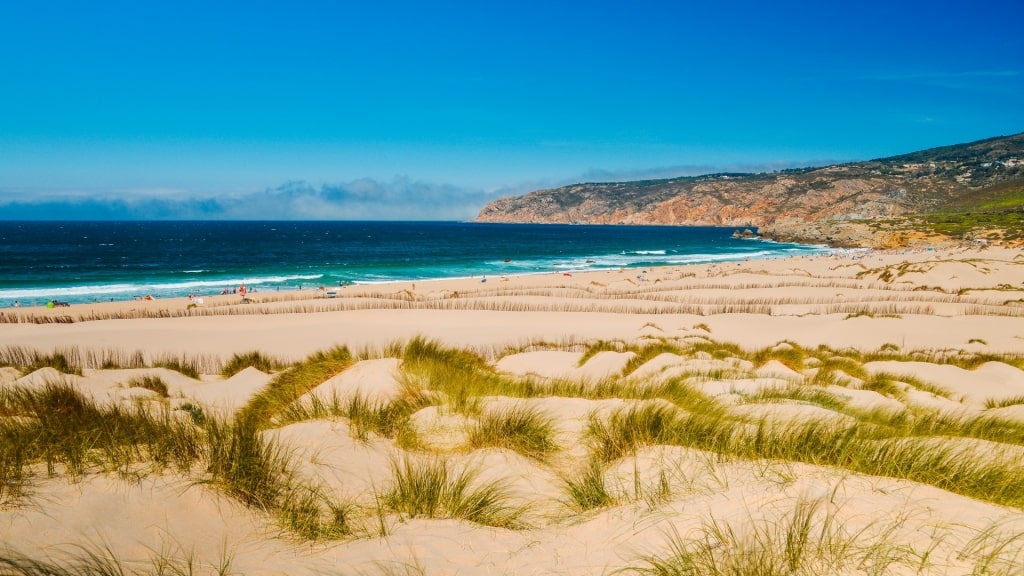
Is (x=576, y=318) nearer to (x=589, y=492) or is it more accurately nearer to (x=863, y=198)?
(x=589, y=492)

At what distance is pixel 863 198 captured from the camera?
117375 millimetres

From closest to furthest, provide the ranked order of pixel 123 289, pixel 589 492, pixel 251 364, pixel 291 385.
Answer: pixel 589 492, pixel 291 385, pixel 251 364, pixel 123 289

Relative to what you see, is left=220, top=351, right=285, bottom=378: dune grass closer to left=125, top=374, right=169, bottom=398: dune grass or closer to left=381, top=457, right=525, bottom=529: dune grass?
left=125, top=374, right=169, bottom=398: dune grass

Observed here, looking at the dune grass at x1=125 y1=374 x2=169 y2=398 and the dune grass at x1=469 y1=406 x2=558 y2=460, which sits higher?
the dune grass at x1=469 y1=406 x2=558 y2=460

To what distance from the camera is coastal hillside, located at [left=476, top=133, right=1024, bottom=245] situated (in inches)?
2970

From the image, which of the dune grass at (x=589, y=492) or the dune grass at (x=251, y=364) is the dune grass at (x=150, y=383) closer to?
the dune grass at (x=251, y=364)

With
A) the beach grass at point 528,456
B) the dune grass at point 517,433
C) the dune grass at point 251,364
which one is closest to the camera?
the beach grass at point 528,456

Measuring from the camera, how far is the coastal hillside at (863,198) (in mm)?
75438

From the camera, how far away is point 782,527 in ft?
8.10

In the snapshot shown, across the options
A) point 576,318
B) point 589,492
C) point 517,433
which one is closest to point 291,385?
point 517,433

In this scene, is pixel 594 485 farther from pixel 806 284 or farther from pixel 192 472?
pixel 806 284

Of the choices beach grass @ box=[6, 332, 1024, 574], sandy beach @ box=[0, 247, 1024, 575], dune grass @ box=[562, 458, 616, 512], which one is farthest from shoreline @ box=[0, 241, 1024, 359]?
dune grass @ box=[562, 458, 616, 512]

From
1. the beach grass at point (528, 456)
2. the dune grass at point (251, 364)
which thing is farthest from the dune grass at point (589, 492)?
the dune grass at point (251, 364)

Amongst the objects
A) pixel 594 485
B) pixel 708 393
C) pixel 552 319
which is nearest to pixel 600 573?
pixel 594 485
